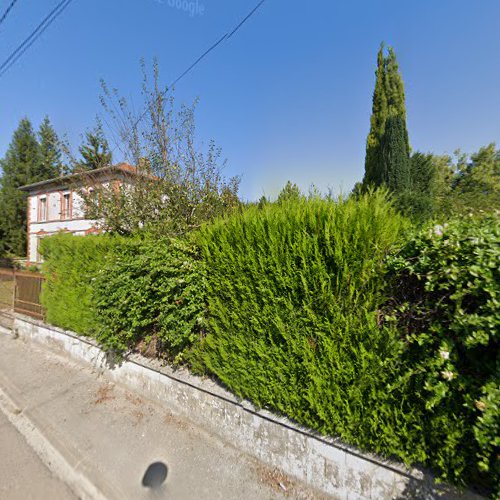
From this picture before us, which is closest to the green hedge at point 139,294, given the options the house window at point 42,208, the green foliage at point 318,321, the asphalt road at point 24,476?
the green foliage at point 318,321

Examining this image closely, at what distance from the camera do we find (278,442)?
8.08ft

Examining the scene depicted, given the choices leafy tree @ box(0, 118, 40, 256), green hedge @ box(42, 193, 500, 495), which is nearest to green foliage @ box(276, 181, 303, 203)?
green hedge @ box(42, 193, 500, 495)

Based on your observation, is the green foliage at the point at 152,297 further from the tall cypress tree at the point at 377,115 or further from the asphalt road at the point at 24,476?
the tall cypress tree at the point at 377,115

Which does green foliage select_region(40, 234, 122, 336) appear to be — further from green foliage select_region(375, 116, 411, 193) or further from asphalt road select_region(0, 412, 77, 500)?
green foliage select_region(375, 116, 411, 193)

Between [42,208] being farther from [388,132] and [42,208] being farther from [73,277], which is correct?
[388,132]

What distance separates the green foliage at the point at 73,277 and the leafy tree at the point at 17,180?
25.0m

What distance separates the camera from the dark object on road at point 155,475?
2412mm

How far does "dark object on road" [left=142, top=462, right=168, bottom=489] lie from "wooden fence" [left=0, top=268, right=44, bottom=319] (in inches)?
208

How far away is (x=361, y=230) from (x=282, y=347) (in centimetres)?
131

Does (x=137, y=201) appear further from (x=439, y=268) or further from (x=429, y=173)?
(x=429, y=173)

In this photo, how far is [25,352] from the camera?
5.61m

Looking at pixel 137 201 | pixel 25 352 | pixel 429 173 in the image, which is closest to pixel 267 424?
pixel 137 201

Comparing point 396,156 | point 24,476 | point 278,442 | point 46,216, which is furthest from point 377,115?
point 46,216

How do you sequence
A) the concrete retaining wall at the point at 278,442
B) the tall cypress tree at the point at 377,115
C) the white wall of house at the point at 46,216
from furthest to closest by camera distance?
the white wall of house at the point at 46,216, the tall cypress tree at the point at 377,115, the concrete retaining wall at the point at 278,442
